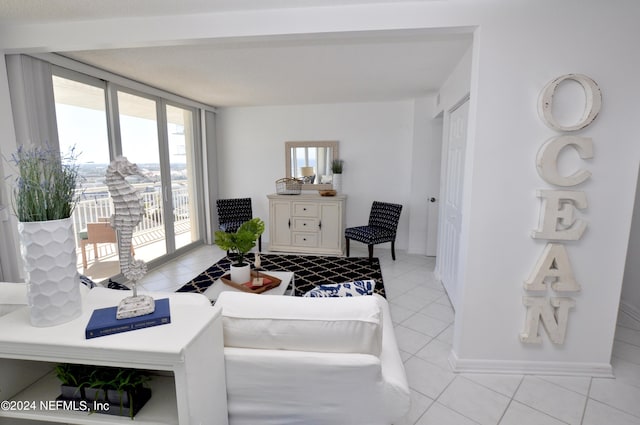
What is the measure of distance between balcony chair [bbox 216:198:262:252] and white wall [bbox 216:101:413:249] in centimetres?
33

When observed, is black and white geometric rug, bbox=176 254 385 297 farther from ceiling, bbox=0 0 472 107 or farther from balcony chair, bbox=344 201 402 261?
ceiling, bbox=0 0 472 107

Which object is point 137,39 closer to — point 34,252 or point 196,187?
point 34,252

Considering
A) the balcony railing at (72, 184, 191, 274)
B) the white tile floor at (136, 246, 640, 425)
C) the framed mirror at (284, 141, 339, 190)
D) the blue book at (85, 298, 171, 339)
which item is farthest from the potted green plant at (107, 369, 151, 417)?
the framed mirror at (284, 141, 339, 190)

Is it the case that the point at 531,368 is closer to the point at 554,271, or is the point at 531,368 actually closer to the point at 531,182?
the point at 554,271

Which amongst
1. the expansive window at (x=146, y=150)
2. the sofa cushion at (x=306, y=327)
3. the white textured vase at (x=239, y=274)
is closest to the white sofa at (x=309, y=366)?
the sofa cushion at (x=306, y=327)

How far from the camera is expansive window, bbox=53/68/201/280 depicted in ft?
10.3

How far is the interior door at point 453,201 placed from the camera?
118 inches

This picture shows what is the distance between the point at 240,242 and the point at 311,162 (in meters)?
2.84

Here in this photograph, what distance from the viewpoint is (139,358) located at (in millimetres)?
1033

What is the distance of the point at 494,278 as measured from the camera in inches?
82.7

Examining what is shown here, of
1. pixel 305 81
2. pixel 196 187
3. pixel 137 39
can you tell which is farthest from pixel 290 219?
pixel 137 39

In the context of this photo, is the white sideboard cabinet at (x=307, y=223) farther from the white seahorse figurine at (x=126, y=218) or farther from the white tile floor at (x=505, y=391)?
the white seahorse figurine at (x=126, y=218)

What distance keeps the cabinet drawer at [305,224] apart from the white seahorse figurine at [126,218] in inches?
143

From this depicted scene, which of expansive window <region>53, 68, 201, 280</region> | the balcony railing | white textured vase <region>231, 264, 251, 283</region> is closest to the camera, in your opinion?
white textured vase <region>231, 264, 251, 283</region>
